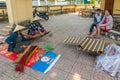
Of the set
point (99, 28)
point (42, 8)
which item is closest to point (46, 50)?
point (99, 28)

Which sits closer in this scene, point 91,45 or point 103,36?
point 91,45

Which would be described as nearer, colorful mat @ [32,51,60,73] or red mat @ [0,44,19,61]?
colorful mat @ [32,51,60,73]

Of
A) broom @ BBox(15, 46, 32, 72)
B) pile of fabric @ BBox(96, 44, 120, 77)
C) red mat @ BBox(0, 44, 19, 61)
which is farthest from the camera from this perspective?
red mat @ BBox(0, 44, 19, 61)

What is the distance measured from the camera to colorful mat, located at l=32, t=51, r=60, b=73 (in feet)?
10.8

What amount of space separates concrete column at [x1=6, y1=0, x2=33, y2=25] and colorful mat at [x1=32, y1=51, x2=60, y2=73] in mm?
3019

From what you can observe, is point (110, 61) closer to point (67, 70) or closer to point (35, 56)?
point (67, 70)

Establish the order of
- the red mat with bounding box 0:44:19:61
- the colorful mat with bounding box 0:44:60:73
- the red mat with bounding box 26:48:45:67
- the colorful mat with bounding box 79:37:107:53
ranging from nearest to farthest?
the colorful mat with bounding box 0:44:60:73 → the red mat with bounding box 26:48:45:67 → the colorful mat with bounding box 79:37:107:53 → the red mat with bounding box 0:44:19:61

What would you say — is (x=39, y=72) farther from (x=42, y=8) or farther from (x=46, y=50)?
(x=42, y=8)

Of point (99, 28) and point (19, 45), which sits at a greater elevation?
point (99, 28)

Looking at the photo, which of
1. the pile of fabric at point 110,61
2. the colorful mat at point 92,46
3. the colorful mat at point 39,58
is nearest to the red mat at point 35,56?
the colorful mat at point 39,58

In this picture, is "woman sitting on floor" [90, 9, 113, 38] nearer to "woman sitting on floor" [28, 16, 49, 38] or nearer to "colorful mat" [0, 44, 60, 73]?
"woman sitting on floor" [28, 16, 49, 38]

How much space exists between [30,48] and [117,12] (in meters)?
7.59

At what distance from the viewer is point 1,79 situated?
2.83 meters

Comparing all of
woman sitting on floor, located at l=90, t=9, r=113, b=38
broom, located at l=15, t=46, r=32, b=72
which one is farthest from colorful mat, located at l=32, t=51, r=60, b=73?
woman sitting on floor, located at l=90, t=9, r=113, b=38
